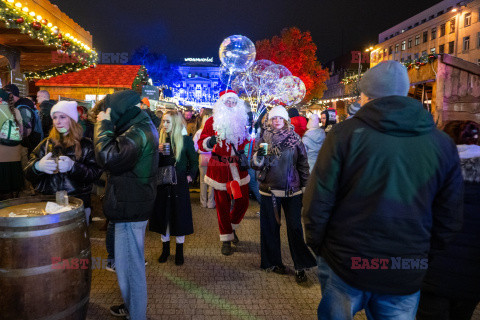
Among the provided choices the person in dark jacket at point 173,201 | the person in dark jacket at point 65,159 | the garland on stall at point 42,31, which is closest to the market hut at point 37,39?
the garland on stall at point 42,31

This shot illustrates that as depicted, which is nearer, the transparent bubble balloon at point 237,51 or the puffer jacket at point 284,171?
the puffer jacket at point 284,171

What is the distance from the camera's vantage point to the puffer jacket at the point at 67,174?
3621mm

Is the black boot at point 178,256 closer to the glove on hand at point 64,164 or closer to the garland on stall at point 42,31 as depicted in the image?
the glove on hand at point 64,164

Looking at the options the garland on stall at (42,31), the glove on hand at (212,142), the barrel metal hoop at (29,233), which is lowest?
the barrel metal hoop at (29,233)

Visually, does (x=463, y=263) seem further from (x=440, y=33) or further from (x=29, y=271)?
(x=440, y=33)

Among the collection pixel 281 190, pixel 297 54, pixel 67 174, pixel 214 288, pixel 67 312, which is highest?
pixel 297 54

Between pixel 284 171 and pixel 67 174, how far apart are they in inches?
98.4

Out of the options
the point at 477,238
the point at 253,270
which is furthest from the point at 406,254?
the point at 253,270

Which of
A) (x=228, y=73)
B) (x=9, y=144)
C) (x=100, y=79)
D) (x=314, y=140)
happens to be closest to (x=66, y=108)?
(x=9, y=144)

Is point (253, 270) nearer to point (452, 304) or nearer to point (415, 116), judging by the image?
point (452, 304)

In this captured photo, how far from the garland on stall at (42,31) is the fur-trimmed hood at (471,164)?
674 cm

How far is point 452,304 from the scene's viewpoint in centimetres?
254

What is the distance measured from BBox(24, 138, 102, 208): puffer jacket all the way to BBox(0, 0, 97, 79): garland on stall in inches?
139

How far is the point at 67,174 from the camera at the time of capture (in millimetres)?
3705
